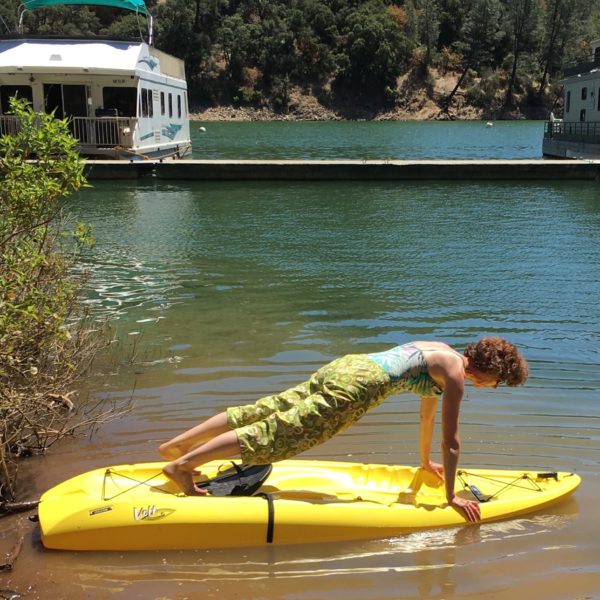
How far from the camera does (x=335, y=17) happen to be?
341 feet

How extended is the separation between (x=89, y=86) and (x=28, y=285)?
22.4m

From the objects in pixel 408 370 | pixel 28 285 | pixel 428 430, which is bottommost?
pixel 428 430

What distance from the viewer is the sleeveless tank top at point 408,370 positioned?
4.93 meters

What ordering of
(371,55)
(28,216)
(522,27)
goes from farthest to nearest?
1. (522,27)
2. (371,55)
3. (28,216)

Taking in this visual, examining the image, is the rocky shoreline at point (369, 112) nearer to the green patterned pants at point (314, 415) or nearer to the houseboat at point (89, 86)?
the houseboat at point (89, 86)

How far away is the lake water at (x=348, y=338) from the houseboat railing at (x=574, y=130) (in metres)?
14.2

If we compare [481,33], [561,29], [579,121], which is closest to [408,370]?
[579,121]

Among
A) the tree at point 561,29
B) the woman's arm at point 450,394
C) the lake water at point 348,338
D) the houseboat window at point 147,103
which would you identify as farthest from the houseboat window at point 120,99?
the tree at point 561,29

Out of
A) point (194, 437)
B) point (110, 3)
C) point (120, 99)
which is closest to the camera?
point (194, 437)

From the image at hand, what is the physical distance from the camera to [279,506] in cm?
490

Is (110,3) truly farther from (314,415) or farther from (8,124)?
(314,415)

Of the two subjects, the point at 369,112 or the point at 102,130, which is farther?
the point at 369,112

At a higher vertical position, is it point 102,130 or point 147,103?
point 147,103

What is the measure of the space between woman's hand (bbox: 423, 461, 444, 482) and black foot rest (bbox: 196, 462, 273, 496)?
42.8 inches
